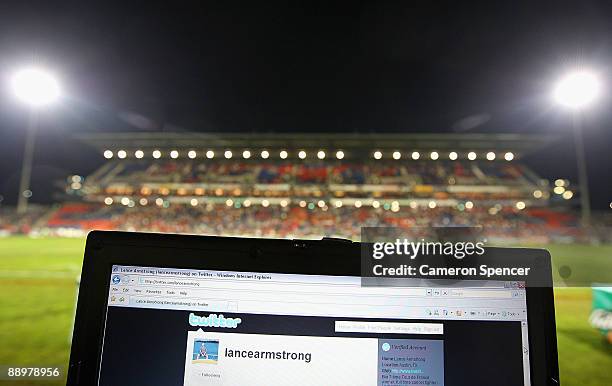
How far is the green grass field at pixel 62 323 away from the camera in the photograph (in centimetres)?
202

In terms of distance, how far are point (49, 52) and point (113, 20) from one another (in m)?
1.29

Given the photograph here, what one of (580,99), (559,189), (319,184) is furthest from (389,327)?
(559,189)

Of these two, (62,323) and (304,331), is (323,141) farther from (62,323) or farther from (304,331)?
(304,331)

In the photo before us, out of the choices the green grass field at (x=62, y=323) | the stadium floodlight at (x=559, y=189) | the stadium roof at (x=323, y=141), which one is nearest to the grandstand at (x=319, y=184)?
the stadium roof at (x=323, y=141)

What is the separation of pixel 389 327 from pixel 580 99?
25.3 ft

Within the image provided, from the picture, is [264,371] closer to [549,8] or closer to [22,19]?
[549,8]

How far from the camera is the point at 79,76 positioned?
5.99 m

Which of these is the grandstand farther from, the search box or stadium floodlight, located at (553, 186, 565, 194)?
the search box

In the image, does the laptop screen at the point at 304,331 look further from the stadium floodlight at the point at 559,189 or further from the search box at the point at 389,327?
the stadium floodlight at the point at 559,189

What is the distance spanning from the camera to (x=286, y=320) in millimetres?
633

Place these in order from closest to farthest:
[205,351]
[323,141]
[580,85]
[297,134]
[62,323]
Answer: [205,351], [62,323], [580,85], [297,134], [323,141]

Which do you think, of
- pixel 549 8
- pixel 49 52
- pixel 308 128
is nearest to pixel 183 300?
pixel 549 8

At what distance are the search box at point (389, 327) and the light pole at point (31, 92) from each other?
235 inches

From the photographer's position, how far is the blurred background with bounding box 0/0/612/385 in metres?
3.83
